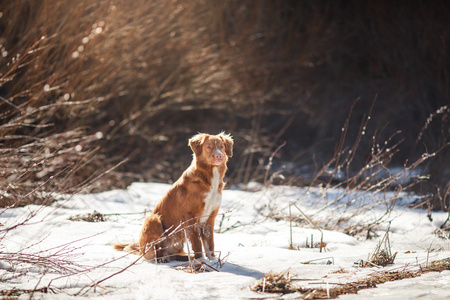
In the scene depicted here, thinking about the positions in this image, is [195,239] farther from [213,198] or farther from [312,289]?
[312,289]

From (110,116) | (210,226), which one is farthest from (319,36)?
(210,226)

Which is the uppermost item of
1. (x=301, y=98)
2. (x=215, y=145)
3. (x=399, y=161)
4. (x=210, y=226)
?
(x=215, y=145)

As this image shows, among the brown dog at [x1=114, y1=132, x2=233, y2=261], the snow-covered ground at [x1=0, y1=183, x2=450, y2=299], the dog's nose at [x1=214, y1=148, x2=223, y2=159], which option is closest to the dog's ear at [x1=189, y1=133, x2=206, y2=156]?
the brown dog at [x1=114, y1=132, x2=233, y2=261]

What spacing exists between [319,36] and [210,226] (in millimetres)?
8781

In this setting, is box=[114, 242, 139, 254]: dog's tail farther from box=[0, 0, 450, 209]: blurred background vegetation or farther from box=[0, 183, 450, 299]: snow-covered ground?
box=[0, 0, 450, 209]: blurred background vegetation

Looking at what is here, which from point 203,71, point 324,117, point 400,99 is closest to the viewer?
point 203,71

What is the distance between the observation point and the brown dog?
3469mm

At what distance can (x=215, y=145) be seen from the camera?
11.8 feet

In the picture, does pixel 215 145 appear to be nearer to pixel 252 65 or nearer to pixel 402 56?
pixel 252 65

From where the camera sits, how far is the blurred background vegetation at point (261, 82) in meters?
7.99

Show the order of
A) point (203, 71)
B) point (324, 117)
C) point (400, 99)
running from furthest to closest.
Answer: point (324, 117) < point (400, 99) < point (203, 71)

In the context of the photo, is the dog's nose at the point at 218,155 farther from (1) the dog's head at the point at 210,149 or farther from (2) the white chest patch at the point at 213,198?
(2) the white chest patch at the point at 213,198

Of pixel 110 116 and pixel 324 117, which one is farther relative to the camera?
pixel 324 117

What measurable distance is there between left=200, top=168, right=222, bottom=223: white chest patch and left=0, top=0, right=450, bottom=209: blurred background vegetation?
12.7 feet
